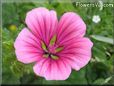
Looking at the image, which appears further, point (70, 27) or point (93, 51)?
point (93, 51)

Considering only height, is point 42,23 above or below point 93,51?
above

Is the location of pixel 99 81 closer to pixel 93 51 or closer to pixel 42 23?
pixel 93 51

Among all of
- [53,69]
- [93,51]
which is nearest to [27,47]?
[53,69]

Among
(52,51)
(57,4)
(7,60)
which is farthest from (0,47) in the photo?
(57,4)

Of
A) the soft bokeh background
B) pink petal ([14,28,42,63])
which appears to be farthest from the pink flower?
the soft bokeh background

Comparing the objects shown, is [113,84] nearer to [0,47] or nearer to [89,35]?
[89,35]

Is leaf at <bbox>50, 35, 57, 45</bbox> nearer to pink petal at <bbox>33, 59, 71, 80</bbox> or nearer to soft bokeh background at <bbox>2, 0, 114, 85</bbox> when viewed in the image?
pink petal at <bbox>33, 59, 71, 80</bbox>
